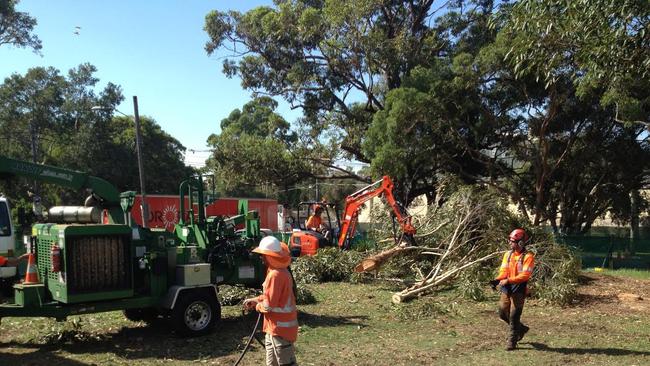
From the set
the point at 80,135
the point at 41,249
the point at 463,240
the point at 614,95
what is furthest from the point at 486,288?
the point at 80,135

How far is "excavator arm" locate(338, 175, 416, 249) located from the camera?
1553cm

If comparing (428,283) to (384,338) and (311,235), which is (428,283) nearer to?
(384,338)

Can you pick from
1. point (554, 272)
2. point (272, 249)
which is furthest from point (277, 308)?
point (554, 272)

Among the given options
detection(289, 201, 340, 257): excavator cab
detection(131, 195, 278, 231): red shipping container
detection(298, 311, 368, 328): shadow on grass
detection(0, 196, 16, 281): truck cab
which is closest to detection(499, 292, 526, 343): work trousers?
detection(298, 311, 368, 328): shadow on grass

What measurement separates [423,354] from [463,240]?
6432mm

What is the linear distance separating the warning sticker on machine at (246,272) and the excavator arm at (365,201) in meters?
5.76

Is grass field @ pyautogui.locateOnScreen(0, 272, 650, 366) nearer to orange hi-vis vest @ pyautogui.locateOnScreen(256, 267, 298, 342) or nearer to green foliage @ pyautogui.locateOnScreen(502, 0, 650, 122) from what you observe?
orange hi-vis vest @ pyautogui.locateOnScreen(256, 267, 298, 342)

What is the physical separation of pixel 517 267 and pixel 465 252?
587 cm

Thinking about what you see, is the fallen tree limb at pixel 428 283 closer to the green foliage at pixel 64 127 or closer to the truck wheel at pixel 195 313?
the truck wheel at pixel 195 313

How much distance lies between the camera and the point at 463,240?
46.0 feet

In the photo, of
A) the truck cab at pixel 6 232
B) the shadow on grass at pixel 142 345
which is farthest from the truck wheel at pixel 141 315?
the truck cab at pixel 6 232

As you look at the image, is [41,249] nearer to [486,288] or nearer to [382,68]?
[486,288]

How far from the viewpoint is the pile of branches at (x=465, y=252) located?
12281 mm

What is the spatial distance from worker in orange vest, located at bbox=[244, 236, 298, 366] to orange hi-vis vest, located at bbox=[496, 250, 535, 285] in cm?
399
